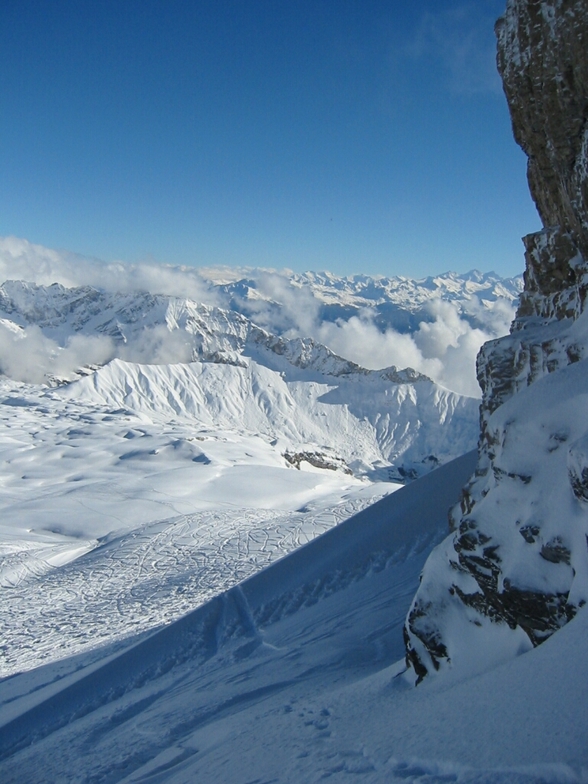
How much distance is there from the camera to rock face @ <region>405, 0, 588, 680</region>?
22.3ft

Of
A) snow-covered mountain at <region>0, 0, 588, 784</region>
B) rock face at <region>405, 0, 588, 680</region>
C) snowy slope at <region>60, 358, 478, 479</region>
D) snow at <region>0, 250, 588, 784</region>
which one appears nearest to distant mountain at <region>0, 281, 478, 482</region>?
snowy slope at <region>60, 358, 478, 479</region>

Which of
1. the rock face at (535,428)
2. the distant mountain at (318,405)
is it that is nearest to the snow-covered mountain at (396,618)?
the rock face at (535,428)

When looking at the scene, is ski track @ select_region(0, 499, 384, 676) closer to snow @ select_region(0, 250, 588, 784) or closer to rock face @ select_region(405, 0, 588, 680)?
snow @ select_region(0, 250, 588, 784)

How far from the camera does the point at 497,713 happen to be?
515 cm

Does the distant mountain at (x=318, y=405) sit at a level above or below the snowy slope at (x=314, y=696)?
above

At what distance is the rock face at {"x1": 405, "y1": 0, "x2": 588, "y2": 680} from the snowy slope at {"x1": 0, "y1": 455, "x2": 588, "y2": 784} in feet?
2.87

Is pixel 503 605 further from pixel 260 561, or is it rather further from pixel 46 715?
pixel 260 561

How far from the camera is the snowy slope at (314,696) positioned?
493cm

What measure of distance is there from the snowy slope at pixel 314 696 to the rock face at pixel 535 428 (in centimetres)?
87

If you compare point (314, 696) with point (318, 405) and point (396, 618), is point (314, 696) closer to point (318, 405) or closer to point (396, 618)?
point (396, 618)

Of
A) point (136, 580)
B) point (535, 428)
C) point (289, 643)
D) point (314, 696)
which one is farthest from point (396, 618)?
point (136, 580)

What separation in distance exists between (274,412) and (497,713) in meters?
176

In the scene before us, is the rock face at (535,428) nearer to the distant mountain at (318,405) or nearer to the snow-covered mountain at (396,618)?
the snow-covered mountain at (396,618)

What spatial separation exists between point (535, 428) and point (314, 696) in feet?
18.9
